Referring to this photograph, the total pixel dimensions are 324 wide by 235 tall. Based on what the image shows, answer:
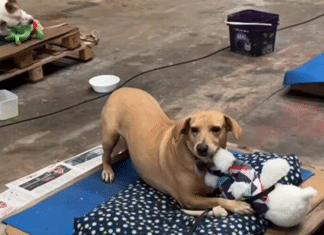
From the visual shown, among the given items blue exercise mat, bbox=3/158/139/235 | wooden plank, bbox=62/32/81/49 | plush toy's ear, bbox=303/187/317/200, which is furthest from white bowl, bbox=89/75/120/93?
plush toy's ear, bbox=303/187/317/200

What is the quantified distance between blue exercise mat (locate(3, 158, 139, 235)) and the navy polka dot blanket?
0.63ft

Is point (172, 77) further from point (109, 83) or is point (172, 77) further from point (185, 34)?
point (185, 34)

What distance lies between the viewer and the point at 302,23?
589cm

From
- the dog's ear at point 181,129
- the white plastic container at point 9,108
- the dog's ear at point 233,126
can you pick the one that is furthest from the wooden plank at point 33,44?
the dog's ear at point 233,126

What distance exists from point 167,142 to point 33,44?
2386 millimetres

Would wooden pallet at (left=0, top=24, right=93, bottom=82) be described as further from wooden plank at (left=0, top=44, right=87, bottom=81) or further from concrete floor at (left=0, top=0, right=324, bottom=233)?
concrete floor at (left=0, top=0, right=324, bottom=233)

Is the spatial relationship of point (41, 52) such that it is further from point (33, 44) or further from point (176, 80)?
point (176, 80)

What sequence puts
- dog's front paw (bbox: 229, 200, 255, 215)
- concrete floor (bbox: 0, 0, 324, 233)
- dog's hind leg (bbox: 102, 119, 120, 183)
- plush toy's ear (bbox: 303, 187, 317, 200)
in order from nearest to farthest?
1. plush toy's ear (bbox: 303, 187, 317, 200)
2. dog's front paw (bbox: 229, 200, 255, 215)
3. dog's hind leg (bbox: 102, 119, 120, 183)
4. concrete floor (bbox: 0, 0, 324, 233)

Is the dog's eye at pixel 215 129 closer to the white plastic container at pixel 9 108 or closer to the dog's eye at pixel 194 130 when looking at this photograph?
the dog's eye at pixel 194 130

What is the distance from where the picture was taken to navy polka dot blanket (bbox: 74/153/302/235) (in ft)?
7.49

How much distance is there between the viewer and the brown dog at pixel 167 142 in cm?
237

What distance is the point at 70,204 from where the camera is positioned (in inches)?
109

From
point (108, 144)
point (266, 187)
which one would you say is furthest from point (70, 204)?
point (266, 187)

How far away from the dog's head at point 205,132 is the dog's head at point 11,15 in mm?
2600
